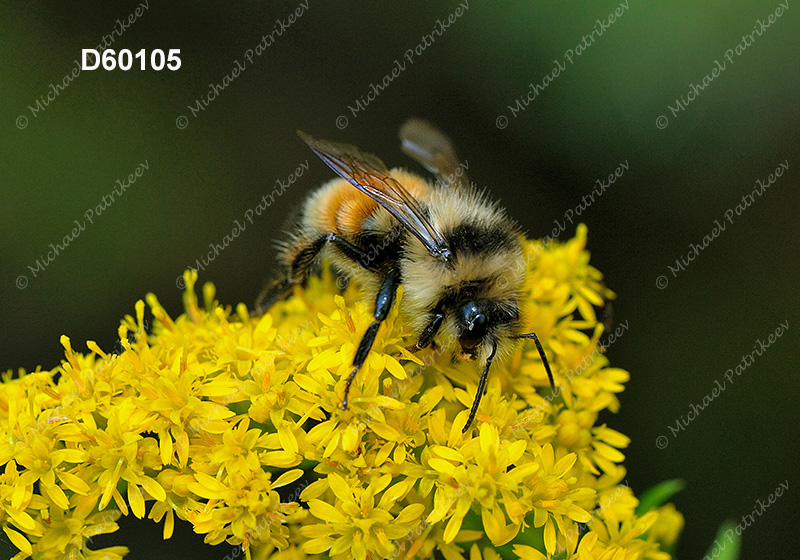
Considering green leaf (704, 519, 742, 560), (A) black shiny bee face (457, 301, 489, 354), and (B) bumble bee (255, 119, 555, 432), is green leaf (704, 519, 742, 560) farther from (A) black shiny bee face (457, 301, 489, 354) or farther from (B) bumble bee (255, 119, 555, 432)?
(A) black shiny bee face (457, 301, 489, 354)

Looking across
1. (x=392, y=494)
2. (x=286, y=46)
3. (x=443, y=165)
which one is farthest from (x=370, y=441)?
(x=286, y=46)

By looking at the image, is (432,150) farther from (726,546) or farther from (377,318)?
(726,546)

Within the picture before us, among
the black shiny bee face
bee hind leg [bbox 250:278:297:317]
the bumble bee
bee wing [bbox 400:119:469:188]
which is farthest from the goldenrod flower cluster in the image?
bee wing [bbox 400:119:469:188]

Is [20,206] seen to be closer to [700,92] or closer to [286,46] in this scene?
[286,46]

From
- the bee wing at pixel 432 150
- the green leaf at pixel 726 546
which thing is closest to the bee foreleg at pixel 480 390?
the green leaf at pixel 726 546

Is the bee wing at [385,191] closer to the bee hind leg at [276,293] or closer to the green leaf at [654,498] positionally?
the bee hind leg at [276,293]

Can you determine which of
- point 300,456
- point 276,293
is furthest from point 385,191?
point 300,456

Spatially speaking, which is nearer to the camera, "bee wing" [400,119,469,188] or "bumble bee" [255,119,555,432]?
"bumble bee" [255,119,555,432]
